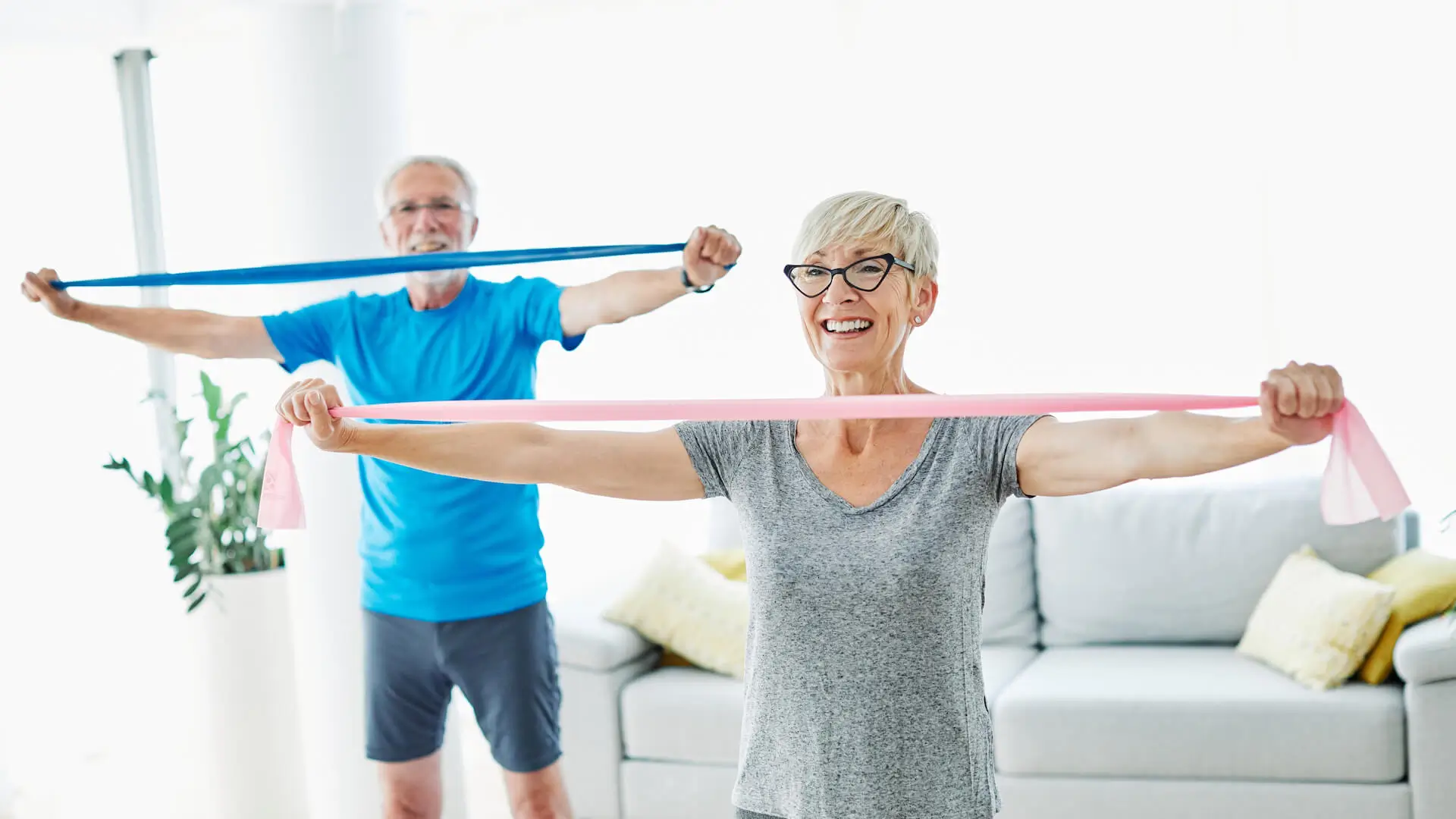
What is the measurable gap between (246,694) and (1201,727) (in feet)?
8.73

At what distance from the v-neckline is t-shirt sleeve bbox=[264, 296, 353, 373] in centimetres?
138

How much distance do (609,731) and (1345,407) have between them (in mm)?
2772

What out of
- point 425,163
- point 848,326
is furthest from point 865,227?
point 425,163

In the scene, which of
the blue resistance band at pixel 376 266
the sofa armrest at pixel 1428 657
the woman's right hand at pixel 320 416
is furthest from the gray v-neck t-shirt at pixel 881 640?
the sofa armrest at pixel 1428 657

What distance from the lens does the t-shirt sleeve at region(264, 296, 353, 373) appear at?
2693mm

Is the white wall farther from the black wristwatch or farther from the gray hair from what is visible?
the black wristwatch

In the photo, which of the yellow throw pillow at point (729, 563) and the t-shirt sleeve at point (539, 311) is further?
the yellow throw pillow at point (729, 563)

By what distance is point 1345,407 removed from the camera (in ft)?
4.69

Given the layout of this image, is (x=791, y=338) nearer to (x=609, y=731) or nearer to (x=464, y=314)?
(x=609, y=731)

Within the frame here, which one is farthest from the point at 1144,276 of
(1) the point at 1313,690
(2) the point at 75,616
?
(2) the point at 75,616

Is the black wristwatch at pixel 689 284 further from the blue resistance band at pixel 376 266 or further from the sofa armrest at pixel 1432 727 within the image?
the sofa armrest at pixel 1432 727

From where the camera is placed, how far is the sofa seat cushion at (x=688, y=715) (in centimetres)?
372

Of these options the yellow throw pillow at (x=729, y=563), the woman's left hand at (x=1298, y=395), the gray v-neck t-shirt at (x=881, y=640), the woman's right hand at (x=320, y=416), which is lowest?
the yellow throw pillow at (x=729, y=563)

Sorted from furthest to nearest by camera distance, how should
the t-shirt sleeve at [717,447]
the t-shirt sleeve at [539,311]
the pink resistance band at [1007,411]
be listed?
the t-shirt sleeve at [539,311]
the t-shirt sleeve at [717,447]
the pink resistance band at [1007,411]
